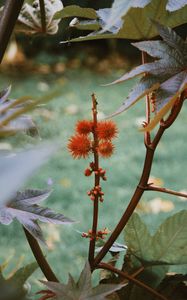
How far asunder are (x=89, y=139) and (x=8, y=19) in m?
0.15

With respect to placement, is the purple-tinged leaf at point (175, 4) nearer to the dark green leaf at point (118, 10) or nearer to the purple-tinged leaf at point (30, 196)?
the dark green leaf at point (118, 10)

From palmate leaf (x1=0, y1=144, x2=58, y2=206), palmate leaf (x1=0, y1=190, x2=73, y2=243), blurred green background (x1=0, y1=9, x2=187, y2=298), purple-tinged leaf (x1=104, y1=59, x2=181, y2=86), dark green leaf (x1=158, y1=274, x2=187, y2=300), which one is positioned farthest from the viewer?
blurred green background (x1=0, y1=9, x2=187, y2=298)

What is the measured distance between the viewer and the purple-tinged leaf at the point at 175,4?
1.74ft

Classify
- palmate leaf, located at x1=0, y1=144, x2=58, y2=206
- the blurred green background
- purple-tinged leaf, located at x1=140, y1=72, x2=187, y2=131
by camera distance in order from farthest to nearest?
the blurred green background → purple-tinged leaf, located at x1=140, y1=72, x2=187, y2=131 → palmate leaf, located at x1=0, y1=144, x2=58, y2=206

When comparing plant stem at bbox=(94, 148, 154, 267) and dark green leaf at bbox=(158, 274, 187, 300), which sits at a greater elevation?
plant stem at bbox=(94, 148, 154, 267)

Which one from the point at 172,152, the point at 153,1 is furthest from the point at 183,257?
the point at 172,152

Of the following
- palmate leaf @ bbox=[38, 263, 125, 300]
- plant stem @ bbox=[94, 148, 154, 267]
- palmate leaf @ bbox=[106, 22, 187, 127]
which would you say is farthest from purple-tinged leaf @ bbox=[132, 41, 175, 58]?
palmate leaf @ bbox=[38, 263, 125, 300]

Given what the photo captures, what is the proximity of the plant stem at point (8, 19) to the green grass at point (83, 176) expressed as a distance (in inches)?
22.6

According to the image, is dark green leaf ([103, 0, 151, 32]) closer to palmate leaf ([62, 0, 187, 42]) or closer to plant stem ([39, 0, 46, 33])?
palmate leaf ([62, 0, 187, 42])

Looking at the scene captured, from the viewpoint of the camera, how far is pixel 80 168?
262 cm

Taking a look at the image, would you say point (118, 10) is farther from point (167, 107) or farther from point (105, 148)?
point (105, 148)

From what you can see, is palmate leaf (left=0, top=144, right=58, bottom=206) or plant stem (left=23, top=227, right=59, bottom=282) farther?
plant stem (left=23, top=227, right=59, bottom=282)

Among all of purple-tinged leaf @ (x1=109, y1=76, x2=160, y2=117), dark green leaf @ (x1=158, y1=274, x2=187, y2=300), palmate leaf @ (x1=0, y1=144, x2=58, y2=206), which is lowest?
dark green leaf @ (x1=158, y1=274, x2=187, y2=300)

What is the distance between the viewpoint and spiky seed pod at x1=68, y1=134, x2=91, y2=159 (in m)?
0.62
